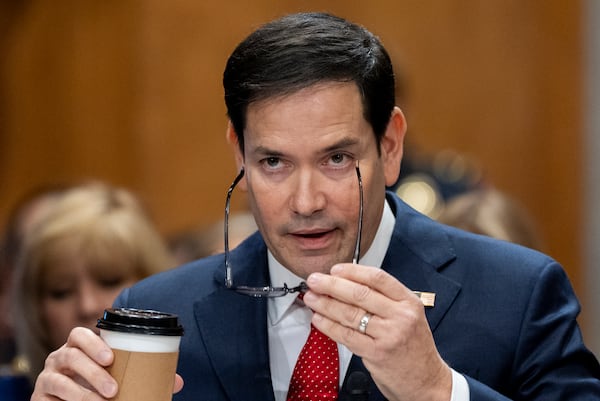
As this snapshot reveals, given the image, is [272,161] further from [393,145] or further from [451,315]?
[451,315]

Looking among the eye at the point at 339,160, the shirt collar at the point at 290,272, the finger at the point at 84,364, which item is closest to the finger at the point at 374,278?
the eye at the point at 339,160

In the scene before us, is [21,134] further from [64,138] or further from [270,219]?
[270,219]

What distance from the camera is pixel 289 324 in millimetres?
Result: 2734

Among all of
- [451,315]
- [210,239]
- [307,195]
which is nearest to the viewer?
[307,195]

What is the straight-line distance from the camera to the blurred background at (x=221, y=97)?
6121 millimetres

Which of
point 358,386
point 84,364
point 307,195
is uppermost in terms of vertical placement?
point 307,195

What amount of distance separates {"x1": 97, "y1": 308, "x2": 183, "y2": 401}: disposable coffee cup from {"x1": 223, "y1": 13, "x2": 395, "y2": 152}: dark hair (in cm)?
60

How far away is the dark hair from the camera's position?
246 centimetres

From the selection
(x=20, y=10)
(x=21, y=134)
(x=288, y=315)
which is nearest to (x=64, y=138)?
(x=21, y=134)

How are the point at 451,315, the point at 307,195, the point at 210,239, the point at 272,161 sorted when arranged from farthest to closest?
the point at 210,239
the point at 451,315
the point at 272,161
the point at 307,195

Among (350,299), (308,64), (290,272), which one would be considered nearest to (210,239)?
(290,272)

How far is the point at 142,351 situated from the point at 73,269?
1.81 m

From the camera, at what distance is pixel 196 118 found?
6.14 metres

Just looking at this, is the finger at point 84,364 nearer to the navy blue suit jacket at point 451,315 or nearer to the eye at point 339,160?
the navy blue suit jacket at point 451,315
